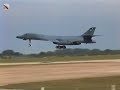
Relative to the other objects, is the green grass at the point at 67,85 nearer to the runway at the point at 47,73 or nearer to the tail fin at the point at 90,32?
the runway at the point at 47,73

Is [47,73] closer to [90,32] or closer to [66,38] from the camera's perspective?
[90,32]

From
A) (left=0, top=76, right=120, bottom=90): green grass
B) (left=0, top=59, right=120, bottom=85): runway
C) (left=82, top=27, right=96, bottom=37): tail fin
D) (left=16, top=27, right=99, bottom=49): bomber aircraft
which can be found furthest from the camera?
(left=82, top=27, right=96, bottom=37): tail fin

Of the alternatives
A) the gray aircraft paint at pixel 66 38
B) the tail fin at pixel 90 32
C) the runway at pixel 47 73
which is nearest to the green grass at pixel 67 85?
the runway at pixel 47 73

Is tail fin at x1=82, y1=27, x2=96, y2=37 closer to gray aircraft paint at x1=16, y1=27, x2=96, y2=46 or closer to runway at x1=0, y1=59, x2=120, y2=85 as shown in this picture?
gray aircraft paint at x1=16, y1=27, x2=96, y2=46

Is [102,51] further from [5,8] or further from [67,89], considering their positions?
[67,89]

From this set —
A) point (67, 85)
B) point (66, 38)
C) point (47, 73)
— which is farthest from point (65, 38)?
point (67, 85)

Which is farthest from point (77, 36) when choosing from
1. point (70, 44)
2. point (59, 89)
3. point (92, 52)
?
point (59, 89)

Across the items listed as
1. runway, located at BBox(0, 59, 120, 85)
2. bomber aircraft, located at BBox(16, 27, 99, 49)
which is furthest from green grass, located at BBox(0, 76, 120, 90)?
bomber aircraft, located at BBox(16, 27, 99, 49)

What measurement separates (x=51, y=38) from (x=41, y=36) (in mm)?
7856

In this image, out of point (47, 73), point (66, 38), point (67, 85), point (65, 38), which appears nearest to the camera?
point (67, 85)

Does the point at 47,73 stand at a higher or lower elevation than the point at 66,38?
lower

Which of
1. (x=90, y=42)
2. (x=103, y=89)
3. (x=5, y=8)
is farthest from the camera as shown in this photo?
(x=90, y=42)

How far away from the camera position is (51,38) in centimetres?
18175

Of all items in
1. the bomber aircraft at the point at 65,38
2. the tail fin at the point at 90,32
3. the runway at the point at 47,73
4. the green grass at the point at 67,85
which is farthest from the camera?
the tail fin at the point at 90,32
